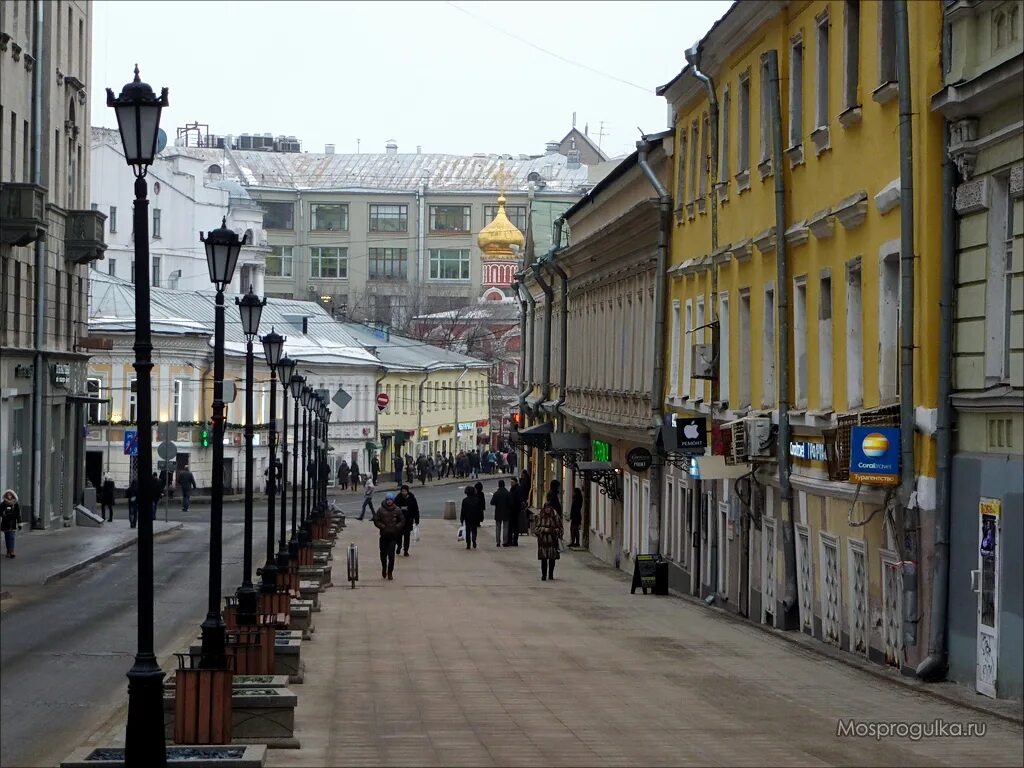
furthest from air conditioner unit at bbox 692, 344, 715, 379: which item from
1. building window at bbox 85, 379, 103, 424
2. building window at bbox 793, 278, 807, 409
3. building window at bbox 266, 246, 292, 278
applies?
Answer: building window at bbox 266, 246, 292, 278

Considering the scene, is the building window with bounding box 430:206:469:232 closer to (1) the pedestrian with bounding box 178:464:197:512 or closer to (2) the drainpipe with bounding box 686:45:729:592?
(1) the pedestrian with bounding box 178:464:197:512

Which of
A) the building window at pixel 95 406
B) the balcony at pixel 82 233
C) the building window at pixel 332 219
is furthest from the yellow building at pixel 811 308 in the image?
the building window at pixel 332 219

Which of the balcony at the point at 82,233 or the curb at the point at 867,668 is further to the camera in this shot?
the balcony at the point at 82,233

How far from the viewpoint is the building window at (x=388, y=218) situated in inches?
5896

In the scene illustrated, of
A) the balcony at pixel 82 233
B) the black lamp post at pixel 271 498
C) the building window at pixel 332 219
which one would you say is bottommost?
the black lamp post at pixel 271 498

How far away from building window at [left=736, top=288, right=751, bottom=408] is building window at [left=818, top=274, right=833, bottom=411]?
14.9 ft

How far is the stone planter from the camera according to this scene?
436 inches

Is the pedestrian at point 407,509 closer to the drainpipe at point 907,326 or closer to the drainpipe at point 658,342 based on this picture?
the drainpipe at point 658,342

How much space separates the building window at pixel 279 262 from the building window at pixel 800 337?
12699cm

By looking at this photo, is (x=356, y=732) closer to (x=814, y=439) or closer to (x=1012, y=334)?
(x=1012, y=334)

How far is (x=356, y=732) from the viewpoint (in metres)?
13.6

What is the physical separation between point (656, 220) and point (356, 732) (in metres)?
21.9

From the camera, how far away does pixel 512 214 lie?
5989 inches

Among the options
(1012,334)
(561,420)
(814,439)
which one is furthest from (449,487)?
(1012,334)
